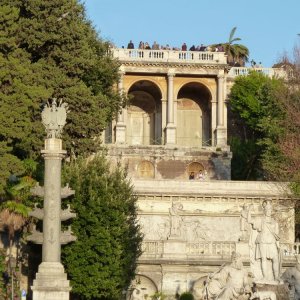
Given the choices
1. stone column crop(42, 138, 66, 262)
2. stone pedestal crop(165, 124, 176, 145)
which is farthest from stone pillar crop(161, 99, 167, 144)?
stone column crop(42, 138, 66, 262)

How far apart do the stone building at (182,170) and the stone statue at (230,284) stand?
12.8 meters

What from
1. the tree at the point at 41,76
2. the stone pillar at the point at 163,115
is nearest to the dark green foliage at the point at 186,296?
the tree at the point at 41,76

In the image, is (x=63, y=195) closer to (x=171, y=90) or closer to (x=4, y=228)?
(x=4, y=228)

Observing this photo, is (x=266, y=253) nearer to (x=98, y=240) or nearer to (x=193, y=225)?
(x=98, y=240)

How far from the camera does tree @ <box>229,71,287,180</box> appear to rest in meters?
59.6

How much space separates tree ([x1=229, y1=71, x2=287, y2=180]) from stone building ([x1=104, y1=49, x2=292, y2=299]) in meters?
1.26

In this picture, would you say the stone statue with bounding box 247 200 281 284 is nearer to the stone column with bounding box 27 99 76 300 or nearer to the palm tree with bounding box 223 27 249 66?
the stone column with bounding box 27 99 76 300

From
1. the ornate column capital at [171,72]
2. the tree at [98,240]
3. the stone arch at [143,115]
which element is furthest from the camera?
the stone arch at [143,115]

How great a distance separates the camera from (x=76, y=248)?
39.7 meters

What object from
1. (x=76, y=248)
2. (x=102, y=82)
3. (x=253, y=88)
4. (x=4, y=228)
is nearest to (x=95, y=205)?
(x=76, y=248)

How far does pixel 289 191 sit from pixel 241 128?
71.3 ft

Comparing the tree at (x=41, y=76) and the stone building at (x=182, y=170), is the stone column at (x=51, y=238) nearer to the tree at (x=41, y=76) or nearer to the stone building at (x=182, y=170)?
the tree at (x=41, y=76)

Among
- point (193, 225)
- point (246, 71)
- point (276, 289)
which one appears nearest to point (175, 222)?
point (193, 225)

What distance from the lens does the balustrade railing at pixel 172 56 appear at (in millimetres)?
70438
